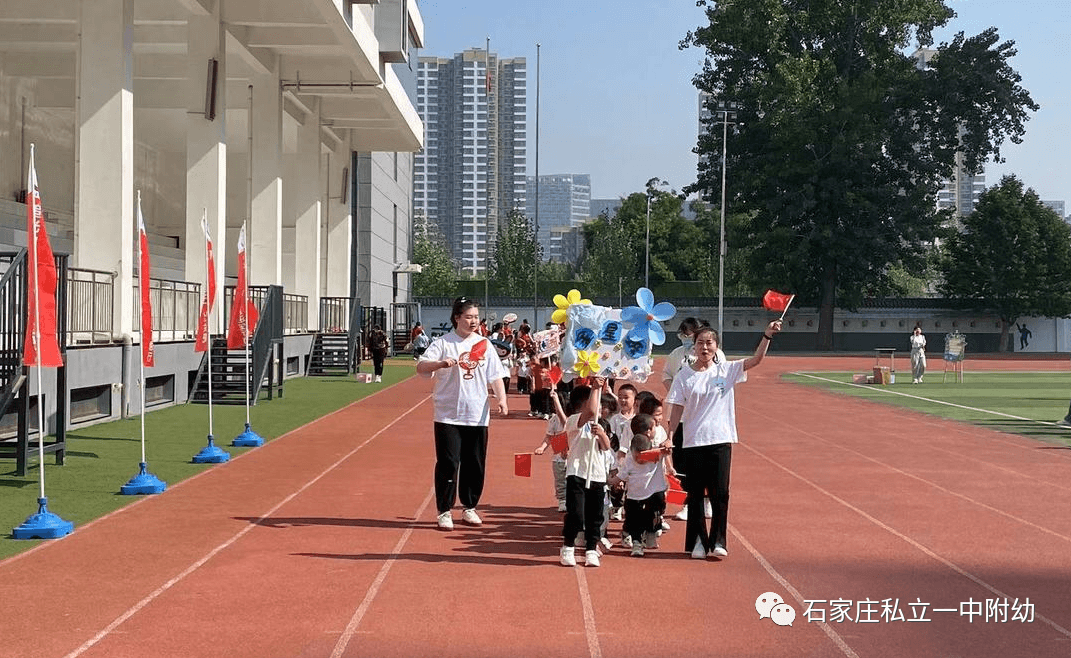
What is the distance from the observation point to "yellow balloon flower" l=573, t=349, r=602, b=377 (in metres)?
9.88

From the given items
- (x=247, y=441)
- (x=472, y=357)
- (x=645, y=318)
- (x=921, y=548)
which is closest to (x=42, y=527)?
(x=472, y=357)

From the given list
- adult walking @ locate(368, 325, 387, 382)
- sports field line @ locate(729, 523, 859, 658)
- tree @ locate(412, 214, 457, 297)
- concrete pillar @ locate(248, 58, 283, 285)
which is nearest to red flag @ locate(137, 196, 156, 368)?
sports field line @ locate(729, 523, 859, 658)

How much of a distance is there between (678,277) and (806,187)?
1871 inches

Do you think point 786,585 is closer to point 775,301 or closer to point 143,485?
point 775,301

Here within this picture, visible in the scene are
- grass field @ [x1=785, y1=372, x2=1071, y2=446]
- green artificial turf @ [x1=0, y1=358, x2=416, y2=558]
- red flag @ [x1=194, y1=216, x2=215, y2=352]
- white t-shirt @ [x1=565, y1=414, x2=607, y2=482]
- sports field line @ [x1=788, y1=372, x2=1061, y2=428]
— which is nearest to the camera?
white t-shirt @ [x1=565, y1=414, x2=607, y2=482]

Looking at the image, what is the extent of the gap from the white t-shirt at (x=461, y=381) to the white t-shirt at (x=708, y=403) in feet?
6.23

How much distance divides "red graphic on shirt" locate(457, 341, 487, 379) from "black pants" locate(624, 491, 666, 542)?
1.83m

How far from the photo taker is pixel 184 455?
17.1 m

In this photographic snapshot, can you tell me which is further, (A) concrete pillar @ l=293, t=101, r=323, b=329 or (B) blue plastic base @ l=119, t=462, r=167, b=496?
(A) concrete pillar @ l=293, t=101, r=323, b=329

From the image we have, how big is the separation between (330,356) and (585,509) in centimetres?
3505

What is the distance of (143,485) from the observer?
43.4 feet

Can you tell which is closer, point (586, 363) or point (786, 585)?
point (786, 585)

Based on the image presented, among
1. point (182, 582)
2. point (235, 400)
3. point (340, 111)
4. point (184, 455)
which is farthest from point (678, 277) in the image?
point (182, 582)

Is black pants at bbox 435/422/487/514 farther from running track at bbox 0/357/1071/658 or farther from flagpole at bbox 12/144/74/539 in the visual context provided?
flagpole at bbox 12/144/74/539
